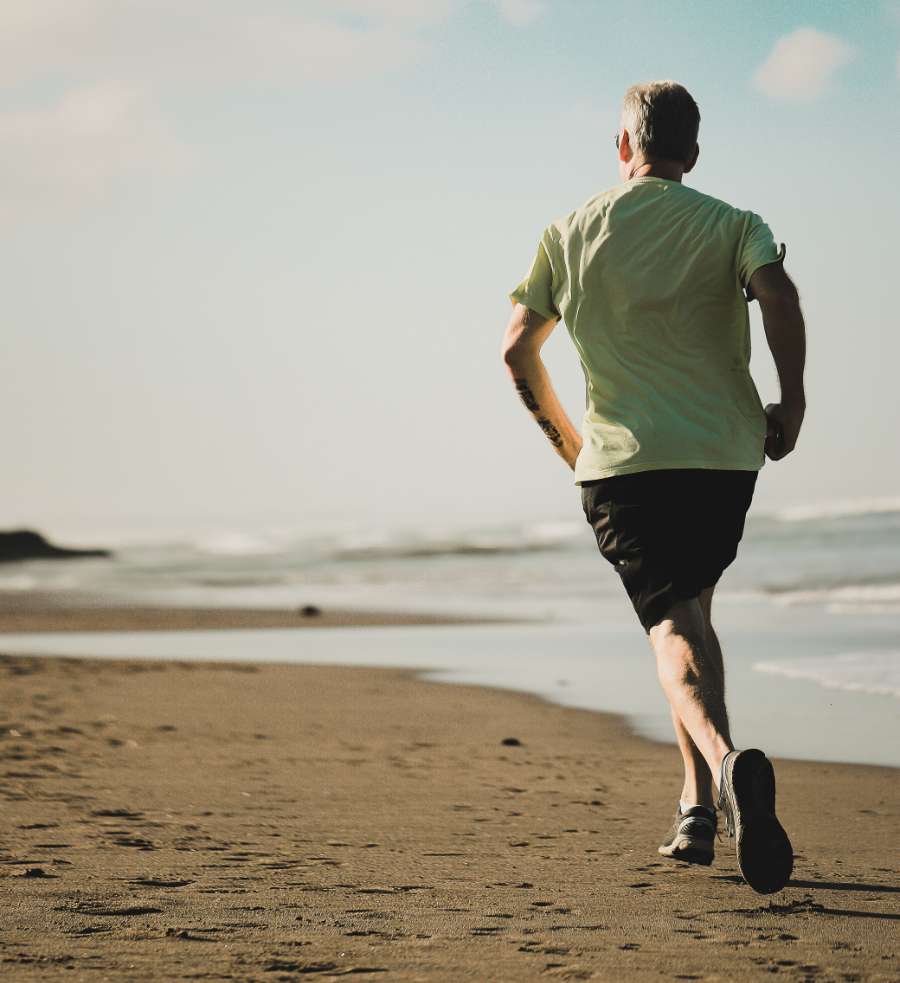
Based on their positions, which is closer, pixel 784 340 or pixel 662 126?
pixel 784 340

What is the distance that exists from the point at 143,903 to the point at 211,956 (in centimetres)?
46

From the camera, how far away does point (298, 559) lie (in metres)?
35.7

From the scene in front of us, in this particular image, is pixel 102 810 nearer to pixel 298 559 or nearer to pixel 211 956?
pixel 211 956

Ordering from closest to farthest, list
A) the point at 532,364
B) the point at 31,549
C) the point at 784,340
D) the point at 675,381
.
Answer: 1. the point at 784,340
2. the point at 675,381
3. the point at 532,364
4. the point at 31,549

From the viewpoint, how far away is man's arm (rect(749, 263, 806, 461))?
2.94m

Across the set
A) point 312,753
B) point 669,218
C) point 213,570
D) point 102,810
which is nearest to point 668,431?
point 669,218

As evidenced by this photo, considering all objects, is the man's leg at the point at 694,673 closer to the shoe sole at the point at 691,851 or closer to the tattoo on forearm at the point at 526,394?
the shoe sole at the point at 691,851

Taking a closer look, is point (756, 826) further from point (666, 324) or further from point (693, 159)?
point (693, 159)

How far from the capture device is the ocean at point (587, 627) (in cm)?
664

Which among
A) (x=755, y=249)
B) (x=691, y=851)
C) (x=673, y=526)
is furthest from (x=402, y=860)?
(x=755, y=249)

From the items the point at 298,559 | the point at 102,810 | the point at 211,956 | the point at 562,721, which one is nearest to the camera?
the point at 211,956

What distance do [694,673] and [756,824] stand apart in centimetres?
40

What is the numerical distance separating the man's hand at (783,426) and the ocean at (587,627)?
2.46m

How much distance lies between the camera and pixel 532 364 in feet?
10.8
